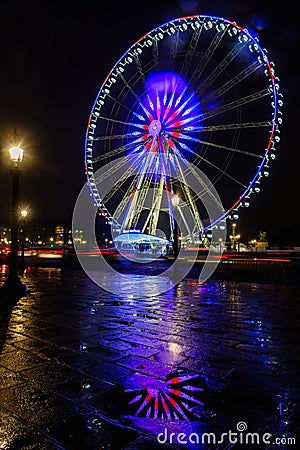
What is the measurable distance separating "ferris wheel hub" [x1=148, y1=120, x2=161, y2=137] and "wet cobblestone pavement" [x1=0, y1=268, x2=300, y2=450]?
52.3 feet

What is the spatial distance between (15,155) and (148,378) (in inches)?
362

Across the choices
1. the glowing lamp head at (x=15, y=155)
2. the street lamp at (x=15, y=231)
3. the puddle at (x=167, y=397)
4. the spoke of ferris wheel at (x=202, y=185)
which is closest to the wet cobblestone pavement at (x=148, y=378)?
the puddle at (x=167, y=397)

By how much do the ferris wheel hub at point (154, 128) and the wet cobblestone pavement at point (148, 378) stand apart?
15930 mm

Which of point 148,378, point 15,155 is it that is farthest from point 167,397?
point 15,155

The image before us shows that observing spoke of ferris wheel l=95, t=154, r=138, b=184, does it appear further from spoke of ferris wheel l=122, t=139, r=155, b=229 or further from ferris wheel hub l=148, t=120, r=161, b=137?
ferris wheel hub l=148, t=120, r=161, b=137

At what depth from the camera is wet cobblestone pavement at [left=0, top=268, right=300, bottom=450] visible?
3.18 metres

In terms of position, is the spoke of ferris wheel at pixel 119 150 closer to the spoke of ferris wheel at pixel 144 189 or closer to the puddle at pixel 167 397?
the spoke of ferris wheel at pixel 144 189

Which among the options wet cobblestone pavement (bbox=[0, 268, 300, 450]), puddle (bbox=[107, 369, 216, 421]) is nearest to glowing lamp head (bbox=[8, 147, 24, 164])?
wet cobblestone pavement (bbox=[0, 268, 300, 450])

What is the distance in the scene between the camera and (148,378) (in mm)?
4465

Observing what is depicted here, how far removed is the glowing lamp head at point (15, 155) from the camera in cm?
1159

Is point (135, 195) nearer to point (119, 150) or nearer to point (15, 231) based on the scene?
point (119, 150)

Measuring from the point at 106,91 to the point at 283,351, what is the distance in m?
22.5

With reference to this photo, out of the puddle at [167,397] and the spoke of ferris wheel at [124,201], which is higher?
the spoke of ferris wheel at [124,201]

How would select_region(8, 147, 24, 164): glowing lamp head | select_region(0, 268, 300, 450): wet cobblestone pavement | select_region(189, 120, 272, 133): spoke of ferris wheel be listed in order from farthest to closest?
select_region(189, 120, 272, 133): spoke of ferris wheel < select_region(8, 147, 24, 164): glowing lamp head < select_region(0, 268, 300, 450): wet cobblestone pavement
